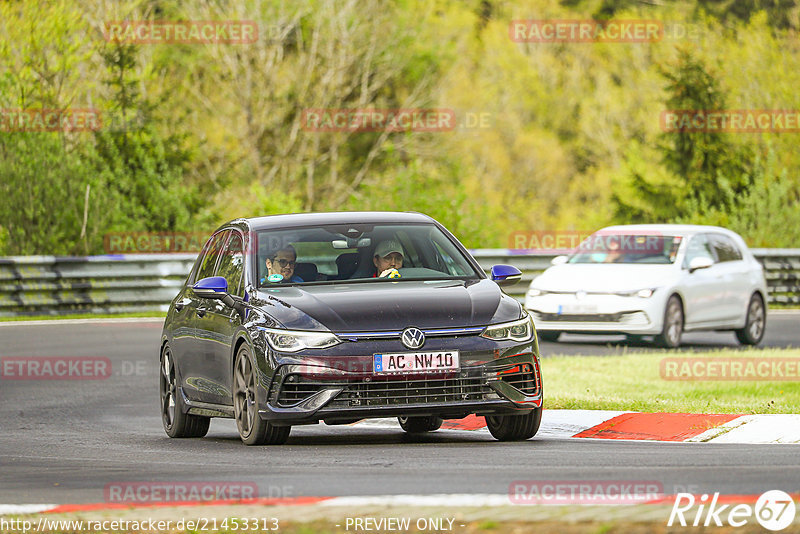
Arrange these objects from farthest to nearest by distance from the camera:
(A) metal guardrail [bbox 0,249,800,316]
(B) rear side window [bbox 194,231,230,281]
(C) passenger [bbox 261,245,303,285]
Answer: (A) metal guardrail [bbox 0,249,800,316] → (B) rear side window [bbox 194,231,230,281] → (C) passenger [bbox 261,245,303,285]

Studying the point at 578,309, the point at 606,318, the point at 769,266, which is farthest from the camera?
the point at 769,266

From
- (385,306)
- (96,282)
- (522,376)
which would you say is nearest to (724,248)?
(96,282)

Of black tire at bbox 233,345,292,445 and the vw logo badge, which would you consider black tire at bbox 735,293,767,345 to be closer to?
black tire at bbox 233,345,292,445

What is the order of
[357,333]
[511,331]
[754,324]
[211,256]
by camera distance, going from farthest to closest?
[754,324], [211,256], [511,331], [357,333]

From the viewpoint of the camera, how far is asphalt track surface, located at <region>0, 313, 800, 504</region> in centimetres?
790

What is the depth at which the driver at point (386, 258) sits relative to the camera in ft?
36.2

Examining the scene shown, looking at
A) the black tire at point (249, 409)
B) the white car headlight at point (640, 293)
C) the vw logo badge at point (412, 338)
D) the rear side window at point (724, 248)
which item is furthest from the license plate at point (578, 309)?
the vw logo badge at point (412, 338)

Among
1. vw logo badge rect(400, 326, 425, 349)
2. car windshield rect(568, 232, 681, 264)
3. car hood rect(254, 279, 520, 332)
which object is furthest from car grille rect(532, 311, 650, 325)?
vw logo badge rect(400, 326, 425, 349)

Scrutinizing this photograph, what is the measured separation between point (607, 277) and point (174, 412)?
9.22 m

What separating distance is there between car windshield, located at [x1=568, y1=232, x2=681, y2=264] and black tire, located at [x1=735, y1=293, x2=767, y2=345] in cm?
144

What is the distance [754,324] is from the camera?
70.2 feet

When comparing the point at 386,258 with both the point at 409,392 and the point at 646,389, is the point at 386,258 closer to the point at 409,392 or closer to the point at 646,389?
the point at 409,392

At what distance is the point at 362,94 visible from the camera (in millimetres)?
47188

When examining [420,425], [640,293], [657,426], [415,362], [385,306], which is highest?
[385,306]
